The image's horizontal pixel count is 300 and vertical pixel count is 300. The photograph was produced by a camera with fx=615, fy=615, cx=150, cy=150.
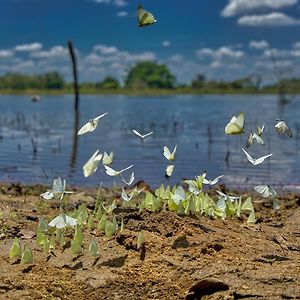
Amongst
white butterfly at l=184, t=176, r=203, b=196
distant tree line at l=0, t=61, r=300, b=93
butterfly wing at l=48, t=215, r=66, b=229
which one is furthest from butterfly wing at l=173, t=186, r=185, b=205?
distant tree line at l=0, t=61, r=300, b=93

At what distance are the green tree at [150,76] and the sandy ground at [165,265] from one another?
147620mm

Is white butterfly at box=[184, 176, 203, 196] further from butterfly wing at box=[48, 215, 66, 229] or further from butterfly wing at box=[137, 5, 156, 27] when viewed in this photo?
butterfly wing at box=[137, 5, 156, 27]

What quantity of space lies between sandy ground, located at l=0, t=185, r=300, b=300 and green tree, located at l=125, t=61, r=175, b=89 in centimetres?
14762

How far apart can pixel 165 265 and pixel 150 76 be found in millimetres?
157451

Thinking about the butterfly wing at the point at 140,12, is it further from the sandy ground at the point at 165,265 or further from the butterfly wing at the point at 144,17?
the sandy ground at the point at 165,265

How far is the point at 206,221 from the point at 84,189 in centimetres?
525

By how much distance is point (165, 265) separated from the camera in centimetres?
458

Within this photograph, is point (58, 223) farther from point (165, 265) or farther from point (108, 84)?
point (108, 84)

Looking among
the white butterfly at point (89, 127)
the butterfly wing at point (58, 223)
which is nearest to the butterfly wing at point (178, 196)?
the white butterfly at point (89, 127)

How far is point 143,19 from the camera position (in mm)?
5121

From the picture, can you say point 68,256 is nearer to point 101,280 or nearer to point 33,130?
point 101,280

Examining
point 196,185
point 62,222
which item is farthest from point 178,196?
point 62,222

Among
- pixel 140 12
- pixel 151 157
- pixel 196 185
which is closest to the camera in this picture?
pixel 140 12

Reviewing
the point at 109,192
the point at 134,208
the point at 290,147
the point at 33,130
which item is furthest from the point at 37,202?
the point at 33,130
